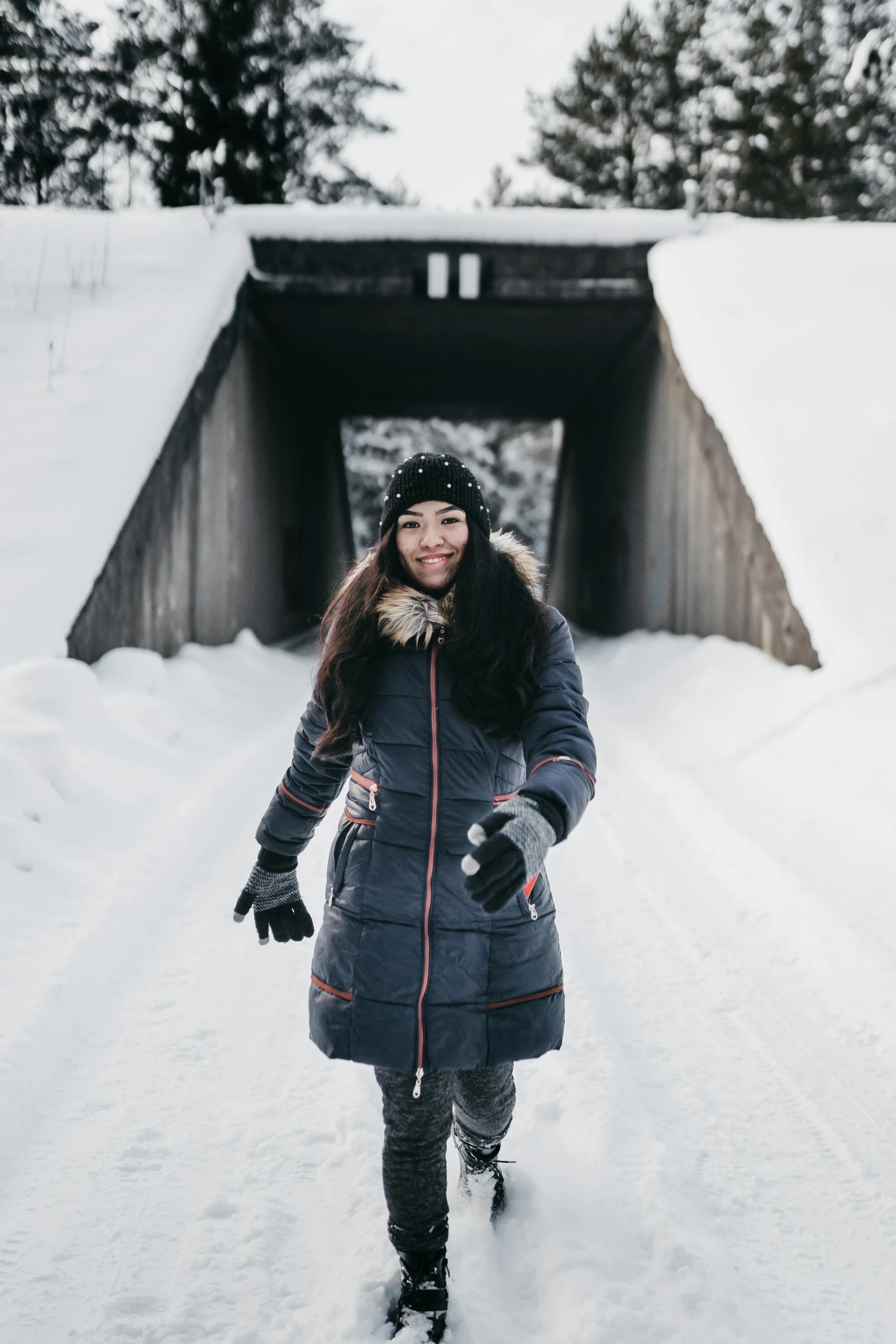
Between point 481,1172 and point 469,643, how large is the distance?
126 cm

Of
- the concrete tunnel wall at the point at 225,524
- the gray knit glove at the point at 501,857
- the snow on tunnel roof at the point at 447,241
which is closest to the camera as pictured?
the gray knit glove at the point at 501,857

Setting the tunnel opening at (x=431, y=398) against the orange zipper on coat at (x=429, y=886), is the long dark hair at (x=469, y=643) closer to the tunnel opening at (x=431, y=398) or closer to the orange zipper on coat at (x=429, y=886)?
the orange zipper on coat at (x=429, y=886)

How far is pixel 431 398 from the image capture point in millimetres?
18453

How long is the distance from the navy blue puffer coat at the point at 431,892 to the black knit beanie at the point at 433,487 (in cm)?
25

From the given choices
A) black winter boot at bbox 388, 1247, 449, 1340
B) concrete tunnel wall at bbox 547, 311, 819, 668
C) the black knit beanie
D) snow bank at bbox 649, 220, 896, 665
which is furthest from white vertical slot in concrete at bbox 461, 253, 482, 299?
black winter boot at bbox 388, 1247, 449, 1340

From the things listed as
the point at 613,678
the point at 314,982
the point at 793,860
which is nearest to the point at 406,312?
the point at 613,678

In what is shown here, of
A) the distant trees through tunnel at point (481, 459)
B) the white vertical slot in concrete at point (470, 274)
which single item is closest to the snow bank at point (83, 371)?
the white vertical slot in concrete at point (470, 274)

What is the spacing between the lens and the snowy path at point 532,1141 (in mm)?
1981

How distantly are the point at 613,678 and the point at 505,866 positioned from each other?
8.67 m

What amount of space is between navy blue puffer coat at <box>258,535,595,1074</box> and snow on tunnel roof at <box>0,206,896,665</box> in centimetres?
470

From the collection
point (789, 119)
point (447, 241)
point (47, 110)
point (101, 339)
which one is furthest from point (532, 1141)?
point (789, 119)

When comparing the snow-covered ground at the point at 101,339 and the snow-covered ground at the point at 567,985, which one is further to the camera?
the snow-covered ground at the point at 101,339

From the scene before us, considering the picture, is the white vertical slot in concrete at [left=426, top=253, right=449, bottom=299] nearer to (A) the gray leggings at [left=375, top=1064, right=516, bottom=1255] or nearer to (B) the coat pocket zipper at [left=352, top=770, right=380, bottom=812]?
(B) the coat pocket zipper at [left=352, top=770, right=380, bottom=812]

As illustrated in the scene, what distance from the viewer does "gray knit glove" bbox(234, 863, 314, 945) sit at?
2.28 m
